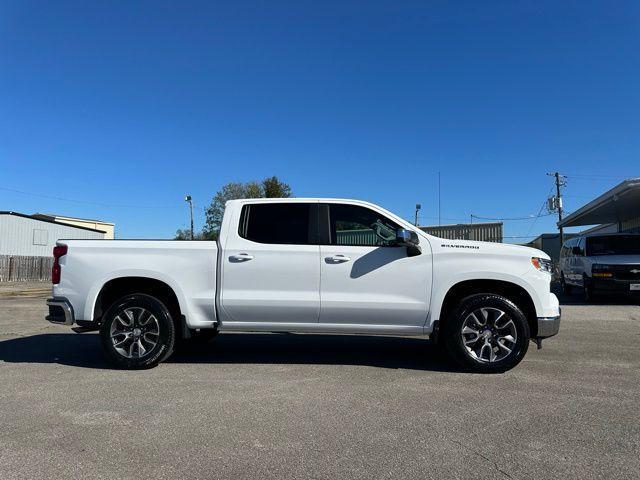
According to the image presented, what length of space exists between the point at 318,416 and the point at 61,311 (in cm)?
362

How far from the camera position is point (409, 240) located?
5.99 m

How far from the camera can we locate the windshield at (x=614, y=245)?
14.9 meters

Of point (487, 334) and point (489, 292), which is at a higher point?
point (489, 292)

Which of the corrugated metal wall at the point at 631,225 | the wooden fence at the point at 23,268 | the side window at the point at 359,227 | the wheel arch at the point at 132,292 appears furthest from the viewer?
the wooden fence at the point at 23,268

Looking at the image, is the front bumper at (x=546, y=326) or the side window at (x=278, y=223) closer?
the front bumper at (x=546, y=326)

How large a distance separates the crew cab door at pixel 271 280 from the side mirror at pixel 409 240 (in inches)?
38.7

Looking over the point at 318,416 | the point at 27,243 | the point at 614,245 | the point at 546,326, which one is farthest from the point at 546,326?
the point at 27,243

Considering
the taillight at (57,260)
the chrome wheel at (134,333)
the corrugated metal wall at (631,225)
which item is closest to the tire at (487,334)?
the chrome wheel at (134,333)

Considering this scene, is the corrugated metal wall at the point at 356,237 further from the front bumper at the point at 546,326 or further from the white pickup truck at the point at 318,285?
the front bumper at the point at 546,326

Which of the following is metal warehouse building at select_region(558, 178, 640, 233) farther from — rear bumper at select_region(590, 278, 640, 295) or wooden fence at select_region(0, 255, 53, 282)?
wooden fence at select_region(0, 255, 53, 282)

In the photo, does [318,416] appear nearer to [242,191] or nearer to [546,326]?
[546,326]

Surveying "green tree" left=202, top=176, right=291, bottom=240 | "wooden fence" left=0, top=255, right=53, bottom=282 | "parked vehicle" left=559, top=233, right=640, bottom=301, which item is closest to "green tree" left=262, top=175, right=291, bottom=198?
"green tree" left=202, top=176, right=291, bottom=240

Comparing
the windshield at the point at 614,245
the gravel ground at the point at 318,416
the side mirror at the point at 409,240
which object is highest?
the windshield at the point at 614,245

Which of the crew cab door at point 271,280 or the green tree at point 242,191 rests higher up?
the green tree at point 242,191
